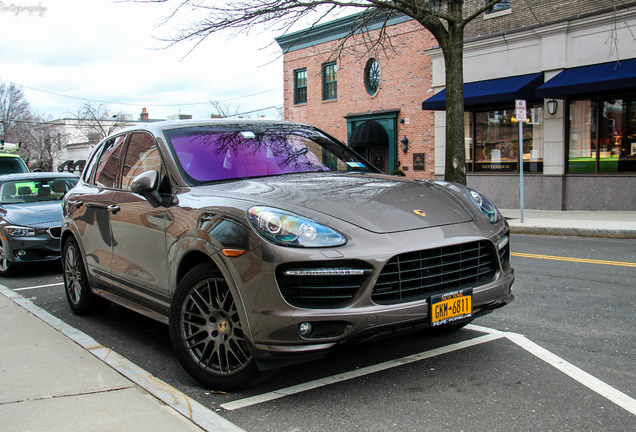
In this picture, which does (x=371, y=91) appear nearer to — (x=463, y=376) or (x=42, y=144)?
Answer: (x=463, y=376)

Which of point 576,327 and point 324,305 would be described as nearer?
point 324,305

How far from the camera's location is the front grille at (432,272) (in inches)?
130

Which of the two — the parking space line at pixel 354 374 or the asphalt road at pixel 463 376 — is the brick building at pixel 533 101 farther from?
the parking space line at pixel 354 374

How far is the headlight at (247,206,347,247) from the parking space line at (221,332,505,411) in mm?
1006

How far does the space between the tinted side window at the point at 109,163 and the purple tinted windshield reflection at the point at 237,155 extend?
1053 mm

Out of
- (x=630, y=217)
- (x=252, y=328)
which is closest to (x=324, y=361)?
(x=252, y=328)

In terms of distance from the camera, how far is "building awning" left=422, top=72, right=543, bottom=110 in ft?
54.1

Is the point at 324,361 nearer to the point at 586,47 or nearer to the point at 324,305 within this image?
the point at 324,305

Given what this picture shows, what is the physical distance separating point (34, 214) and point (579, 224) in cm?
1051

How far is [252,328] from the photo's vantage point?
328 centimetres

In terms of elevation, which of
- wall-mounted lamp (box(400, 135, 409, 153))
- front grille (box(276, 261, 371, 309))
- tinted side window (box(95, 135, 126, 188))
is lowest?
front grille (box(276, 261, 371, 309))

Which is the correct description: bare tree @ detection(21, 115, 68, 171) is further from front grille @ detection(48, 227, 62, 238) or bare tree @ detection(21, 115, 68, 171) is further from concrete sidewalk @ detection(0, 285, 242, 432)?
concrete sidewalk @ detection(0, 285, 242, 432)

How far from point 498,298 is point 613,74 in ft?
42.9

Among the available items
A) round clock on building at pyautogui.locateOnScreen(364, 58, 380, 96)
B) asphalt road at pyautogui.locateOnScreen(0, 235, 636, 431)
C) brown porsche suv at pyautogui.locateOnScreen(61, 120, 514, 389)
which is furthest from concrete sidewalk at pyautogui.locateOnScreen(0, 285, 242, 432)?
round clock on building at pyautogui.locateOnScreen(364, 58, 380, 96)
